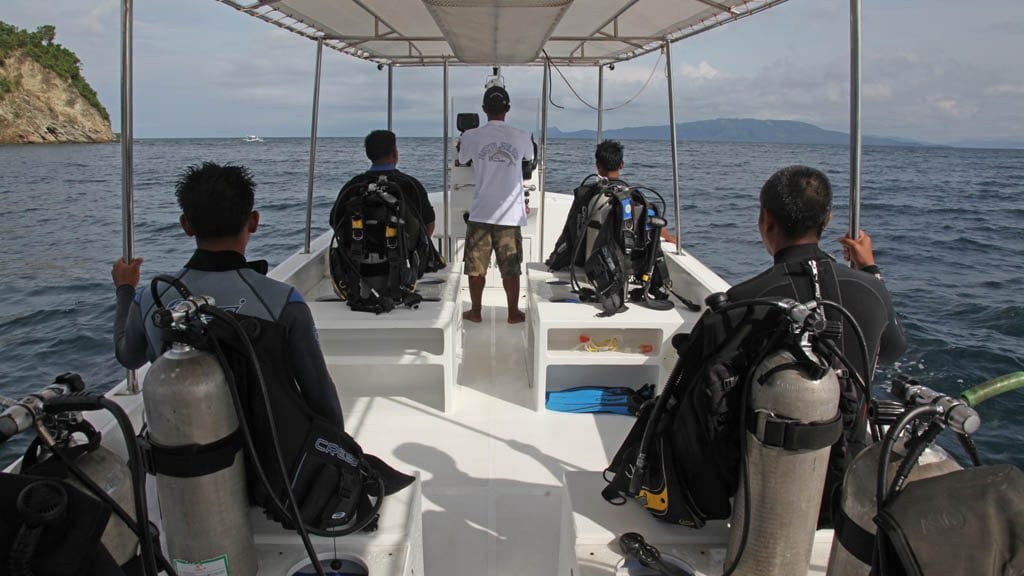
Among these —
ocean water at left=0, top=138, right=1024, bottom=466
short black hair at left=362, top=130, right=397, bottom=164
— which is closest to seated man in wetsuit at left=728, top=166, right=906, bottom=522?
short black hair at left=362, top=130, right=397, bottom=164

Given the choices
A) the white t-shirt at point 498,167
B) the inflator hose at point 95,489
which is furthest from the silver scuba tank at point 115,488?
the white t-shirt at point 498,167

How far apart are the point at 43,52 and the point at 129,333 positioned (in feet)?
228

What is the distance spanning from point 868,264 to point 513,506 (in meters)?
1.60

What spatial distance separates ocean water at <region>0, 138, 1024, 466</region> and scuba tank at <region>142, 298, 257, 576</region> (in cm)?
512

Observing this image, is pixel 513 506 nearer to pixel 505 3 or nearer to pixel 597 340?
pixel 597 340

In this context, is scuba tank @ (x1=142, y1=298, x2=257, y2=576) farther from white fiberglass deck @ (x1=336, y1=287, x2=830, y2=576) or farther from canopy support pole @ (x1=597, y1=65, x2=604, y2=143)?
canopy support pole @ (x1=597, y1=65, x2=604, y2=143)

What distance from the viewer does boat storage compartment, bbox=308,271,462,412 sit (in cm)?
338

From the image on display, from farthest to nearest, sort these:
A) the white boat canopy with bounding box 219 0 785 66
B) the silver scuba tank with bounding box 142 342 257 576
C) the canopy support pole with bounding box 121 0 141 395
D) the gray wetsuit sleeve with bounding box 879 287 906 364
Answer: the white boat canopy with bounding box 219 0 785 66 → the canopy support pole with bounding box 121 0 141 395 → the gray wetsuit sleeve with bounding box 879 287 906 364 → the silver scuba tank with bounding box 142 342 257 576

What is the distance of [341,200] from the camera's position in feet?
11.3

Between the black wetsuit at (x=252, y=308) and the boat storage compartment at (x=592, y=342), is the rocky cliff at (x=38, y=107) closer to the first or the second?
the boat storage compartment at (x=592, y=342)

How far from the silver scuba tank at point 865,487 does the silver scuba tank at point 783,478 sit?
0.51 ft

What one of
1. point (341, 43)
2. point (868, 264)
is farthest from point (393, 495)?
point (341, 43)

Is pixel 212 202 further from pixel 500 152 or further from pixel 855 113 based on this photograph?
pixel 500 152

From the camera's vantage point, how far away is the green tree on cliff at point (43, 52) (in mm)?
53250
